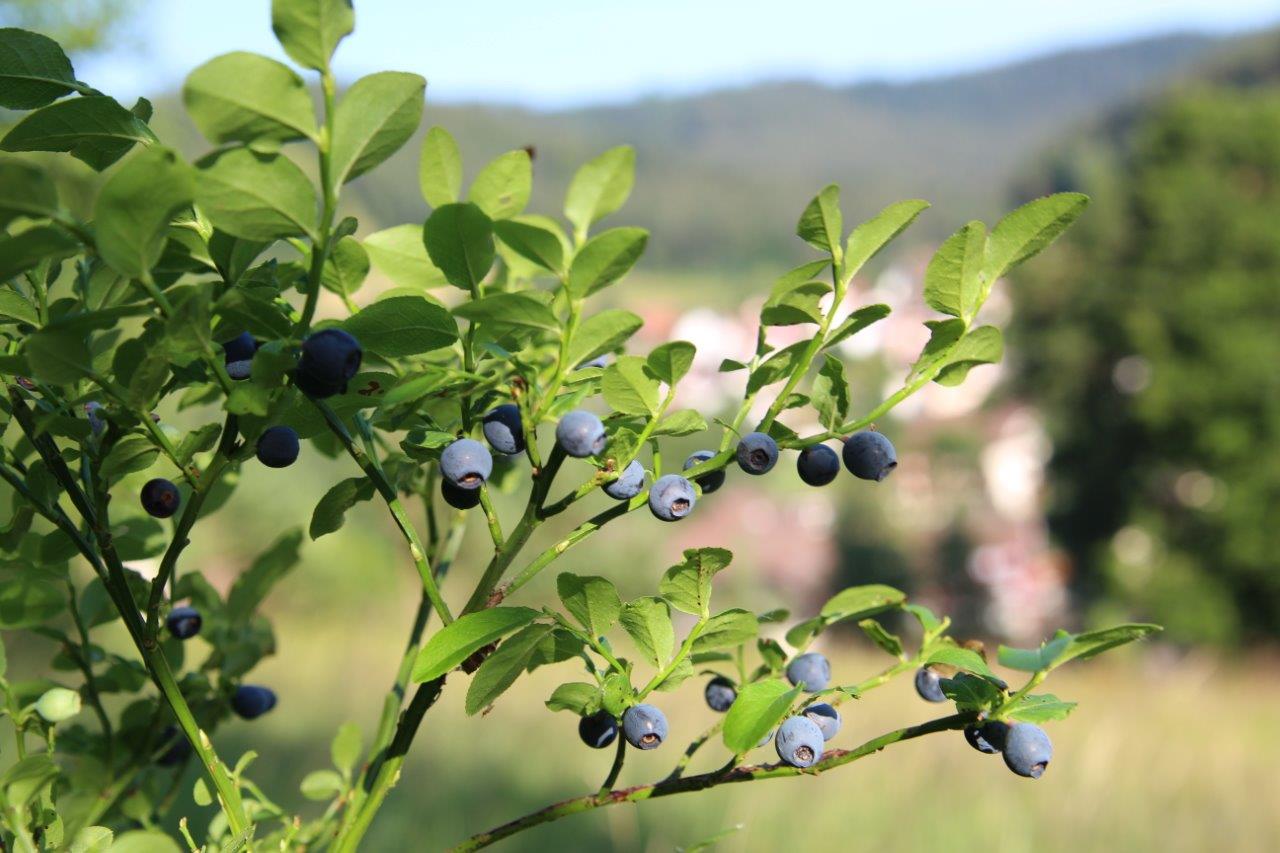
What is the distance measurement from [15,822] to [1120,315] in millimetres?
9747

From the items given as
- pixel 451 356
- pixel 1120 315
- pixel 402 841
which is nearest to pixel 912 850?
pixel 402 841

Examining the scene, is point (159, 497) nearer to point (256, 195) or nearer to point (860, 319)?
point (256, 195)

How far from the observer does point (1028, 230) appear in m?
0.47

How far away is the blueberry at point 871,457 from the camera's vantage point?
0.50m

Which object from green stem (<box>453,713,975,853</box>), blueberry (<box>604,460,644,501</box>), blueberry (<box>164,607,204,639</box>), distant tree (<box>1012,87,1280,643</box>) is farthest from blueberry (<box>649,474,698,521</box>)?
distant tree (<box>1012,87,1280,643</box>)

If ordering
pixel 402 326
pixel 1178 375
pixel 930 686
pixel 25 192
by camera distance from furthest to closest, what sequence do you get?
1. pixel 1178 375
2. pixel 930 686
3. pixel 402 326
4. pixel 25 192

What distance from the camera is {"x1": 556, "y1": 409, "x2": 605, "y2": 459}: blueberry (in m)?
0.43

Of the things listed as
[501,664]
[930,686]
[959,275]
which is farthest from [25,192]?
[930,686]

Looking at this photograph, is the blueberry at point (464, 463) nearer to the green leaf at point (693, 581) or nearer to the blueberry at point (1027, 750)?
the green leaf at point (693, 581)

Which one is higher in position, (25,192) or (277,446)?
(25,192)

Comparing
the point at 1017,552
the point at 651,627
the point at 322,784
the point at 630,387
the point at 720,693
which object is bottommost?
the point at 1017,552

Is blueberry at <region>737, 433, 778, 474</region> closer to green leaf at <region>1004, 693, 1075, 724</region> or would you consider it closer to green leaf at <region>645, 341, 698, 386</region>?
green leaf at <region>645, 341, 698, 386</region>

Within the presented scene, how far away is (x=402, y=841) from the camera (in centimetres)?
215

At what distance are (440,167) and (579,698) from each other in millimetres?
242
